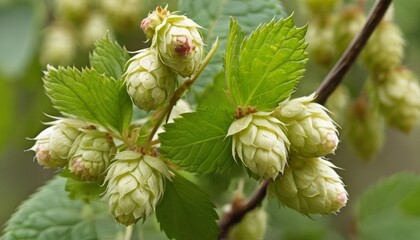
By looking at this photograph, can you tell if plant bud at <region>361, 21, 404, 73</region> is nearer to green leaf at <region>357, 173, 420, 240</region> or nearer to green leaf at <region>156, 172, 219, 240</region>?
green leaf at <region>357, 173, 420, 240</region>

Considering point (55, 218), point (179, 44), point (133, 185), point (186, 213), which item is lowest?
point (55, 218)

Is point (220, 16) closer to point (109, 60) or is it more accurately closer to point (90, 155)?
point (109, 60)

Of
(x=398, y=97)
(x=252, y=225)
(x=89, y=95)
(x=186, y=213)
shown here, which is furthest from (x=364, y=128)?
(x=89, y=95)

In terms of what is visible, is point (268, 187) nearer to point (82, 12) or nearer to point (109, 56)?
point (109, 56)

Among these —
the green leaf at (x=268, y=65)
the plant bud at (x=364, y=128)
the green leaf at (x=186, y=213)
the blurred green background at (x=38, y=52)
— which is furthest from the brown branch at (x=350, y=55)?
the blurred green background at (x=38, y=52)

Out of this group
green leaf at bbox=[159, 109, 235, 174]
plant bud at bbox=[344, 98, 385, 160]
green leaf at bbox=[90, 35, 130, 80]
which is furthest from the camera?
plant bud at bbox=[344, 98, 385, 160]

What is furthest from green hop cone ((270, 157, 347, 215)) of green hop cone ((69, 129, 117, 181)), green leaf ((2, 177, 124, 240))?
green leaf ((2, 177, 124, 240))
